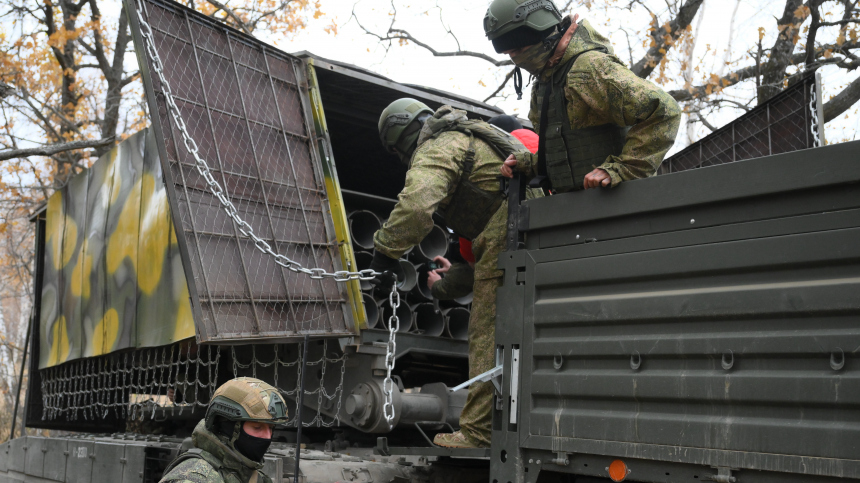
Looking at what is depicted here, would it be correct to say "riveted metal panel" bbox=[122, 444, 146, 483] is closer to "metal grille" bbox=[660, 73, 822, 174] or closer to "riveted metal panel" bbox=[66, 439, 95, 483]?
"riveted metal panel" bbox=[66, 439, 95, 483]

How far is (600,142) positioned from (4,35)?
590 inches

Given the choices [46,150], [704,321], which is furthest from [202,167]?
[46,150]

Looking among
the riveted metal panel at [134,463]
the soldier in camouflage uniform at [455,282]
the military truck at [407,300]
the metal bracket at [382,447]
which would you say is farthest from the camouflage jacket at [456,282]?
the riveted metal panel at [134,463]

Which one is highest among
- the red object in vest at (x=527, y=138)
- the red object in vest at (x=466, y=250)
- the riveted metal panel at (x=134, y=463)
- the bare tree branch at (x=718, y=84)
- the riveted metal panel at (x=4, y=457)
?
the bare tree branch at (x=718, y=84)

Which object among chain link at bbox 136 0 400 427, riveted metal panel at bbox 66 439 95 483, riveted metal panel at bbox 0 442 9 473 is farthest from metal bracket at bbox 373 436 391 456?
riveted metal panel at bbox 0 442 9 473

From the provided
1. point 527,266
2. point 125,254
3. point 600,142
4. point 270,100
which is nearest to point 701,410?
point 527,266

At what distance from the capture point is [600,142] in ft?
14.2

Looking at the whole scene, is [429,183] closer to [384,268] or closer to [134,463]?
[384,268]

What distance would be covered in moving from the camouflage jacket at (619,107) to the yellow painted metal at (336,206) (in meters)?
1.95

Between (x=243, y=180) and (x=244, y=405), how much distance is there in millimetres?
2269

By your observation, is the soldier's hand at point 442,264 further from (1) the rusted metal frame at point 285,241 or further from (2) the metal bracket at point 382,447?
(2) the metal bracket at point 382,447

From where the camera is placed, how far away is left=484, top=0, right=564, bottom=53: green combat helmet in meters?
4.29

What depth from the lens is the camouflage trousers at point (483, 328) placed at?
15.1 feet

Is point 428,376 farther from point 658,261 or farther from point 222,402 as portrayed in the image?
point 658,261
